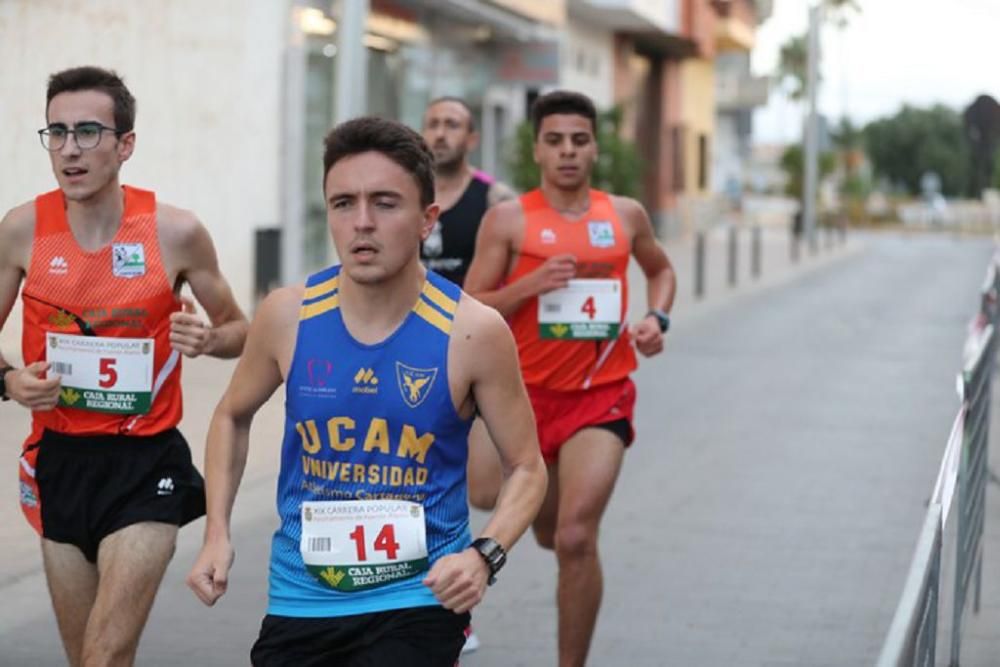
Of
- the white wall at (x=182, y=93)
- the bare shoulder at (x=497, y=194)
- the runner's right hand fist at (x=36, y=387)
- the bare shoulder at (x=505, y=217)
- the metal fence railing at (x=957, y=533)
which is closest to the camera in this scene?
the metal fence railing at (x=957, y=533)

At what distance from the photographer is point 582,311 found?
22.2 feet

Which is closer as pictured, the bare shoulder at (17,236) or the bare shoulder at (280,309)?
the bare shoulder at (280,309)

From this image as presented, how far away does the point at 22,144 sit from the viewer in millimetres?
14625

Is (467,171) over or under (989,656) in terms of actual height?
over

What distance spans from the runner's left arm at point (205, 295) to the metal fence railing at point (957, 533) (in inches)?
71.7

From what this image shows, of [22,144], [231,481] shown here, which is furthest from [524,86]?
[231,481]

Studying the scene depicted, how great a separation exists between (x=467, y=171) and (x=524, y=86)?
89.2 ft

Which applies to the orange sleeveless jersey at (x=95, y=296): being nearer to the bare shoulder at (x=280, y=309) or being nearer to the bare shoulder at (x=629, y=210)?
the bare shoulder at (x=280, y=309)

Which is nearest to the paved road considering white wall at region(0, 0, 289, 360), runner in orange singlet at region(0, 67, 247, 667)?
runner in orange singlet at region(0, 67, 247, 667)

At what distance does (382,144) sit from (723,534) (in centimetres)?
591

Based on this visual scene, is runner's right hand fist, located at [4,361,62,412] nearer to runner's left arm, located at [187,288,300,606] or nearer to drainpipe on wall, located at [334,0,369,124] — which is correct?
runner's left arm, located at [187,288,300,606]

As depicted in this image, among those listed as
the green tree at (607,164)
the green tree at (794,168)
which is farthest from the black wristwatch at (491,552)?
the green tree at (794,168)

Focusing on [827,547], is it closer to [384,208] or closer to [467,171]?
[467,171]

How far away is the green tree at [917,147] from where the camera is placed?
123625mm
